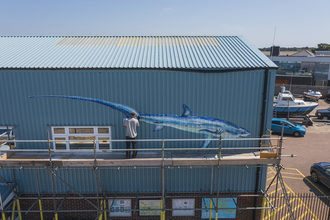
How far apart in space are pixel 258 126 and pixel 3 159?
32.1 ft

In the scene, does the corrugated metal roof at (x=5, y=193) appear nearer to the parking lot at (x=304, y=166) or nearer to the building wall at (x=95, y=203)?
the building wall at (x=95, y=203)

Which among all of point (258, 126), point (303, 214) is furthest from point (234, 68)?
point (303, 214)

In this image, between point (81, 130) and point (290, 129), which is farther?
point (290, 129)

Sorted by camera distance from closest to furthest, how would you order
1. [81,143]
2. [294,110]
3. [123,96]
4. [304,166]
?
[123,96] → [81,143] → [304,166] → [294,110]

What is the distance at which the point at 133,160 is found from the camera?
809 cm

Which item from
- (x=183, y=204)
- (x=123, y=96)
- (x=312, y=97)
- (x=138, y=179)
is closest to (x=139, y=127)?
(x=123, y=96)

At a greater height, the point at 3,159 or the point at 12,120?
the point at 12,120

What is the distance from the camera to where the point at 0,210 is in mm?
8445

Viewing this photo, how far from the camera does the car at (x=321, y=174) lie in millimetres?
12705

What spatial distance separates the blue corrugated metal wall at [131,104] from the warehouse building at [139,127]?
39mm

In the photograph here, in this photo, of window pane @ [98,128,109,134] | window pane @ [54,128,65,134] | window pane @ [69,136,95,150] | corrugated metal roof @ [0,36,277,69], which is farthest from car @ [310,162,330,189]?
window pane @ [54,128,65,134]

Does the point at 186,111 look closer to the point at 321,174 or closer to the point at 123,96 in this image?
the point at 123,96

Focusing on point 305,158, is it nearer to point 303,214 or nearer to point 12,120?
point 303,214

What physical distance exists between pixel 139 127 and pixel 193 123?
218cm
